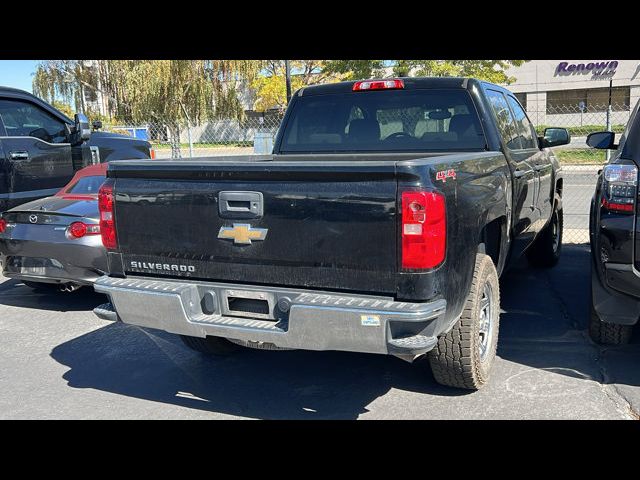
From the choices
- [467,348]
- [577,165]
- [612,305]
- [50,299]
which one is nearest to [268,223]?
[467,348]

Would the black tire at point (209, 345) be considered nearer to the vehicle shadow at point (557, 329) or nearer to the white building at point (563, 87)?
the vehicle shadow at point (557, 329)

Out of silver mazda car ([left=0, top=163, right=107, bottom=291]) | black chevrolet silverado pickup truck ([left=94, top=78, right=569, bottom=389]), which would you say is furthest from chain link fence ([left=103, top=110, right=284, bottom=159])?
black chevrolet silverado pickup truck ([left=94, top=78, right=569, bottom=389])

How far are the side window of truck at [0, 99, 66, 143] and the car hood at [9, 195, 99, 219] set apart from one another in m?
1.90

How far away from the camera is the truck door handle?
303 inches

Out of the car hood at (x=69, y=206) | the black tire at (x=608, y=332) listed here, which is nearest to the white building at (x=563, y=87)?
the car hood at (x=69, y=206)

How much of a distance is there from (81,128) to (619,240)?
7054 mm

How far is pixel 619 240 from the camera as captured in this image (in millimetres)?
3855

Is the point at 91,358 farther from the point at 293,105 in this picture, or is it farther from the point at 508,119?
the point at 508,119

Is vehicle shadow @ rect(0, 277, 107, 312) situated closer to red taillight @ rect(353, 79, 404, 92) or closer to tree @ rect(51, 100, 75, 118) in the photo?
red taillight @ rect(353, 79, 404, 92)

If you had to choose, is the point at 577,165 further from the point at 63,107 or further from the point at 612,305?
the point at 63,107

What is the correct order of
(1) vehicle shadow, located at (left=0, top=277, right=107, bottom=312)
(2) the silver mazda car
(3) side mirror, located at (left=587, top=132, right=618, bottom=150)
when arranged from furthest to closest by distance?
1. (1) vehicle shadow, located at (left=0, top=277, right=107, bottom=312)
2. (2) the silver mazda car
3. (3) side mirror, located at (left=587, top=132, right=618, bottom=150)

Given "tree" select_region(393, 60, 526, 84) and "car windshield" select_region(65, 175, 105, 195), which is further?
"tree" select_region(393, 60, 526, 84)

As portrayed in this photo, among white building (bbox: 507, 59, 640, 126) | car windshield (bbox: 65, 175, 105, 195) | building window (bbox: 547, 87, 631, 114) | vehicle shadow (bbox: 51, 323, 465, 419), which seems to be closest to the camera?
vehicle shadow (bbox: 51, 323, 465, 419)

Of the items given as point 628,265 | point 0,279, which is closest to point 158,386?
point 628,265
